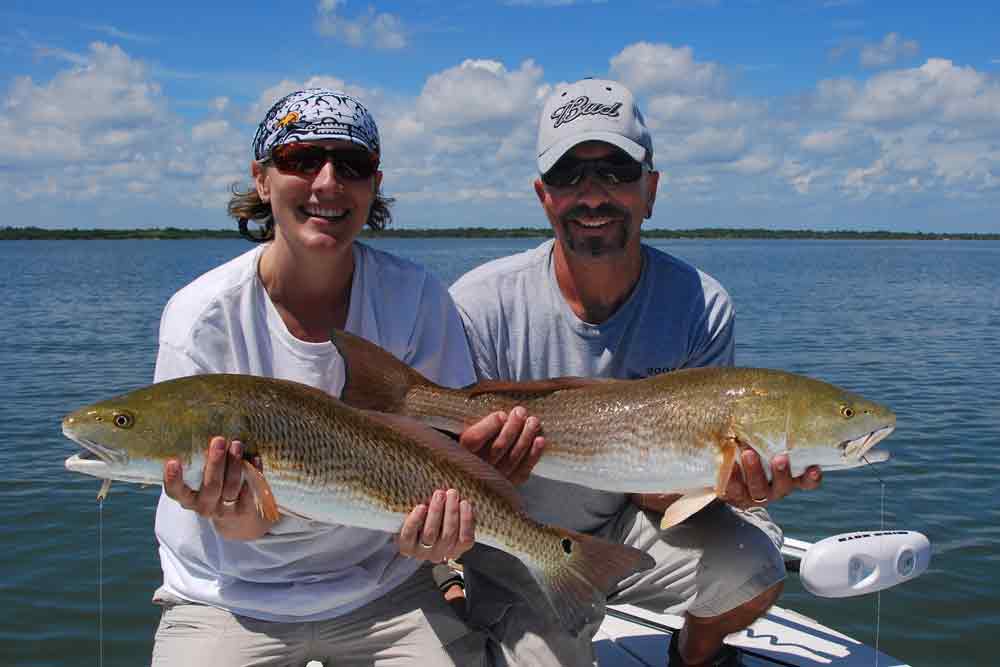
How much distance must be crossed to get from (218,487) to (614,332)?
2.19 meters

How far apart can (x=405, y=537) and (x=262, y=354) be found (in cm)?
104

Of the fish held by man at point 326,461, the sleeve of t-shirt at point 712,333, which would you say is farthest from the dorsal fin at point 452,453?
the sleeve of t-shirt at point 712,333

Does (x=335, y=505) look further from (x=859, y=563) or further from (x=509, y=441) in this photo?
(x=859, y=563)

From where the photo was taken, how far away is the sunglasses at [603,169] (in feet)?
14.9

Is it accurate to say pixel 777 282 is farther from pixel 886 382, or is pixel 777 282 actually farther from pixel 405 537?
pixel 405 537

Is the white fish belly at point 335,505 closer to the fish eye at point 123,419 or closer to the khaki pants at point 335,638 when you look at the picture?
the fish eye at point 123,419

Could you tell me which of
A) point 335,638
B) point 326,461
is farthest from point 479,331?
point 335,638

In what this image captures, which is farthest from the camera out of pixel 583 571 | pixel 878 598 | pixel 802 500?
pixel 802 500

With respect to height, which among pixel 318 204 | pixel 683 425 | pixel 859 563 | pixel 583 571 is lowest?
pixel 859 563

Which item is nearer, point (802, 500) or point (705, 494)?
point (705, 494)

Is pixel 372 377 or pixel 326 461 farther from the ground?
pixel 372 377

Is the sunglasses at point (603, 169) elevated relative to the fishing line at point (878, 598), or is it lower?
elevated

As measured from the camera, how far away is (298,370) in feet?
12.6

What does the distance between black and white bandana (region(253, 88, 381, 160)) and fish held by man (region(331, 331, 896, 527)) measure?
1065mm
